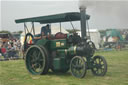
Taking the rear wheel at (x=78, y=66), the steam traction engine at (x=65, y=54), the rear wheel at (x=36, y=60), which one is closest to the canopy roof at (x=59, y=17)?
the steam traction engine at (x=65, y=54)

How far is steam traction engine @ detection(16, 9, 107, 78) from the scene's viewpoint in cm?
709

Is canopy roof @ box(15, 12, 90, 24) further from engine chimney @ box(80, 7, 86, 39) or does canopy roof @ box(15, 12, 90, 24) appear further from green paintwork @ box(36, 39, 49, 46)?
green paintwork @ box(36, 39, 49, 46)

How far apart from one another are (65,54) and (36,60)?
3.91 ft

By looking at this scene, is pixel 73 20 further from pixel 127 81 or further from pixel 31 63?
pixel 127 81

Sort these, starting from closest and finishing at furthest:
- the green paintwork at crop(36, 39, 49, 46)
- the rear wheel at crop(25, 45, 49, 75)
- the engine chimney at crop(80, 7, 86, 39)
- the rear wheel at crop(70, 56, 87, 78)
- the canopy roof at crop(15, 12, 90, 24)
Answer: the rear wheel at crop(70, 56, 87, 78) → the engine chimney at crop(80, 7, 86, 39) → the canopy roof at crop(15, 12, 90, 24) → the rear wheel at crop(25, 45, 49, 75) → the green paintwork at crop(36, 39, 49, 46)

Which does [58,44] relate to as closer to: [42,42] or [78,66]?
[42,42]

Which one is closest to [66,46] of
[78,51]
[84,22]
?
[78,51]

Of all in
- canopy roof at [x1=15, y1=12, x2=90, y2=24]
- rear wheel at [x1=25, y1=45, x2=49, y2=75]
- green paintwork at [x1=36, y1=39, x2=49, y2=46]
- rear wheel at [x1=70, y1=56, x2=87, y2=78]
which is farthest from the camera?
green paintwork at [x1=36, y1=39, x2=49, y2=46]

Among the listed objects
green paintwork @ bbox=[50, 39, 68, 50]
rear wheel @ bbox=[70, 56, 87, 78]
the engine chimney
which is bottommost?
rear wheel @ bbox=[70, 56, 87, 78]

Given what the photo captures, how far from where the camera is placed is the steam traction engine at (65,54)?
7.09 metres

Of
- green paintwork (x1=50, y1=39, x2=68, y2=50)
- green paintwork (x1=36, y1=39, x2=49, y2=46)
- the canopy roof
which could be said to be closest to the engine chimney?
the canopy roof

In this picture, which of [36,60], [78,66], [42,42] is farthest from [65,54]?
[36,60]

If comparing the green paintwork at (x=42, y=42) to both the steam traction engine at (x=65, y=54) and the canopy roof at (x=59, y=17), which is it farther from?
the canopy roof at (x=59, y=17)

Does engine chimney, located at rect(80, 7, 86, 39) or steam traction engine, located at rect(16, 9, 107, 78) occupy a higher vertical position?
engine chimney, located at rect(80, 7, 86, 39)
